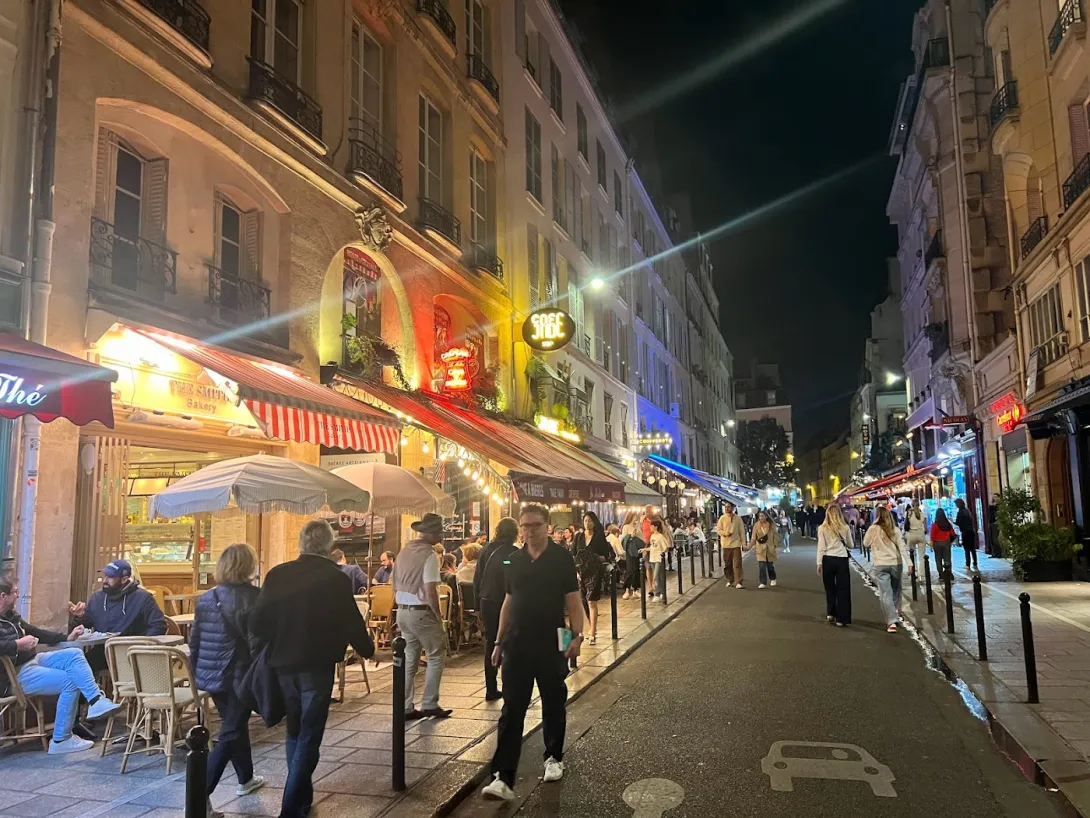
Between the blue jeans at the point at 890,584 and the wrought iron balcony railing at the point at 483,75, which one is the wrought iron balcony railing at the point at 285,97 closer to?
the wrought iron balcony railing at the point at 483,75

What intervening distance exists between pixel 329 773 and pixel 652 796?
7.49 feet

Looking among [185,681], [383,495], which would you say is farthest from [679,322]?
[185,681]

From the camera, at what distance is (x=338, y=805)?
507 cm

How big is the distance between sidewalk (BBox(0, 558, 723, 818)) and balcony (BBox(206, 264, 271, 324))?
527 cm

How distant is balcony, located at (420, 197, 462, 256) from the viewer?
15641 millimetres

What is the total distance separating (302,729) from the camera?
4.75m

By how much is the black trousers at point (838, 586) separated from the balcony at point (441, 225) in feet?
30.3

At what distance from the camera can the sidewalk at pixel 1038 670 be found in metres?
5.80

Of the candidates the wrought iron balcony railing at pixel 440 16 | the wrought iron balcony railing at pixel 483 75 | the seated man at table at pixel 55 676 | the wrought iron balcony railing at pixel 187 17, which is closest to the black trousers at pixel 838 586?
the seated man at table at pixel 55 676

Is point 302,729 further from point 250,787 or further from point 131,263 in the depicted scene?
point 131,263

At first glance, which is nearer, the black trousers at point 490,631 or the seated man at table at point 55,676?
the seated man at table at point 55,676

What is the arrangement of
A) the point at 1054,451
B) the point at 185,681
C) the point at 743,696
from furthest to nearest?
the point at 1054,451 < the point at 743,696 < the point at 185,681

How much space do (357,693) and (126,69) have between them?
7247 mm

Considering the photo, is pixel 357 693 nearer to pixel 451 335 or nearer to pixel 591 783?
pixel 591 783
